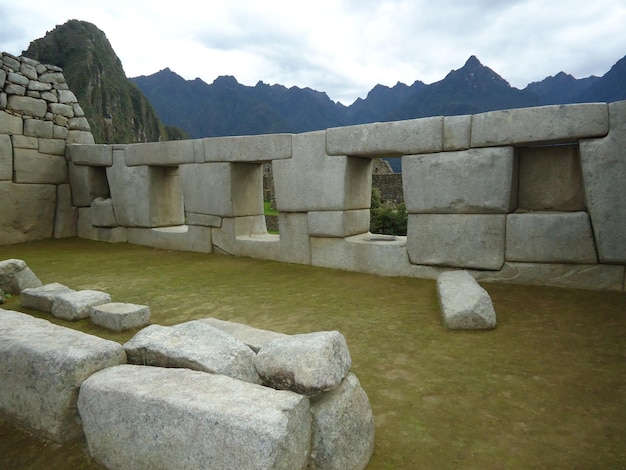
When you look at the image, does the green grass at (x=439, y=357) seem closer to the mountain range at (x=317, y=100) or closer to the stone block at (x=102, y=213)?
the stone block at (x=102, y=213)

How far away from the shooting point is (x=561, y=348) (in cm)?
312

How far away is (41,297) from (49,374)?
247 centimetres

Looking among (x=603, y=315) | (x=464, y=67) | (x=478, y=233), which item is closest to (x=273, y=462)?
(x=603, y=315)

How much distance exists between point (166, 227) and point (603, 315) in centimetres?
719

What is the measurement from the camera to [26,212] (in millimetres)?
8750

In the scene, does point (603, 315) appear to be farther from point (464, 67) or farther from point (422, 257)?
point (464, 67)

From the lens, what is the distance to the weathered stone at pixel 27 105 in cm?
849

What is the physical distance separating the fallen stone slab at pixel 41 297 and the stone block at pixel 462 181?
13.2ft

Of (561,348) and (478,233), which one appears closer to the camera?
(561,348)

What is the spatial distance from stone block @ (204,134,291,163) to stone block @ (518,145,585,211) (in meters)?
3.15

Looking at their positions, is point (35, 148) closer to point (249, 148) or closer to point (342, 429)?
point (249, 148)

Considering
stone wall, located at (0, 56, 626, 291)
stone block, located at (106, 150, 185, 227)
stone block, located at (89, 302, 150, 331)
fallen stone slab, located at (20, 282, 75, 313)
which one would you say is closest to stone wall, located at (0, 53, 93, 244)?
stone block, located at (106, 150, 185, 227)

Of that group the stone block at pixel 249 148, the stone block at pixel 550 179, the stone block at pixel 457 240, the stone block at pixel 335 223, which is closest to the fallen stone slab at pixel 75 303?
the stone block at pixel 335 223

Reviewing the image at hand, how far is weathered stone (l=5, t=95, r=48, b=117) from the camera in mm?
8492
